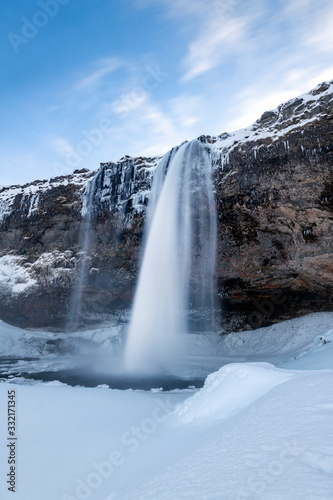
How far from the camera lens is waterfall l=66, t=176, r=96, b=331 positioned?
24688 mm

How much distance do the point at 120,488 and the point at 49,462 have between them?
1.23 metres

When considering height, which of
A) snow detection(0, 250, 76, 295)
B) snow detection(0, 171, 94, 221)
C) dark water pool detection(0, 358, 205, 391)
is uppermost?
snow detection(0, 171, 94, 221)

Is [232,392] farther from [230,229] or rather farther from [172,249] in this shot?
[230,229]

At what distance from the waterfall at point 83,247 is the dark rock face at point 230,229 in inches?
12.6

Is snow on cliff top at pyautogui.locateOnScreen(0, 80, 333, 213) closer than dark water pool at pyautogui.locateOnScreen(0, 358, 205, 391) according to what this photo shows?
No

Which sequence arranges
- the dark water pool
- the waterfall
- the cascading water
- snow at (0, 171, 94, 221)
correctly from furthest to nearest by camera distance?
snow at (0, 171, 94, 221), the waterfall, the cascading water, the dark water pool

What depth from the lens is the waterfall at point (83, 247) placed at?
2469cm

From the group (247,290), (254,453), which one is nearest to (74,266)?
(247,290)

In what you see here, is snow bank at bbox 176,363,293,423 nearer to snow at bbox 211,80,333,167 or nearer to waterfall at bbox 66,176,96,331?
snow at bbox 211,80,333,167

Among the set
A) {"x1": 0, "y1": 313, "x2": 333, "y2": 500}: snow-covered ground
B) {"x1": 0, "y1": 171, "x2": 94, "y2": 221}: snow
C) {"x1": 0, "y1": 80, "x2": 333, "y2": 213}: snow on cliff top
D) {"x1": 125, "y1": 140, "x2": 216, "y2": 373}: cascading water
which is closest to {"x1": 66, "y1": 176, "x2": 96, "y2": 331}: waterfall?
{"x1": 0, "y1": 171, "x2": 94, "y2": 221}: snow

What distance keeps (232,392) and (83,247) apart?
71.0 feet

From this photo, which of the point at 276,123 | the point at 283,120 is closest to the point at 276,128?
the point at 276,123

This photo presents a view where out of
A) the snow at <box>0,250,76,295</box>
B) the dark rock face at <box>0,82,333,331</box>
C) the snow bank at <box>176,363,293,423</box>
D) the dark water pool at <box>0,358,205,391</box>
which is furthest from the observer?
the snow at <box>0,250,76,295</box>

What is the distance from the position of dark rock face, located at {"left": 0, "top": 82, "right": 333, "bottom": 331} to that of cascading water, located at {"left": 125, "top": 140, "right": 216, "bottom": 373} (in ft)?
3.07
